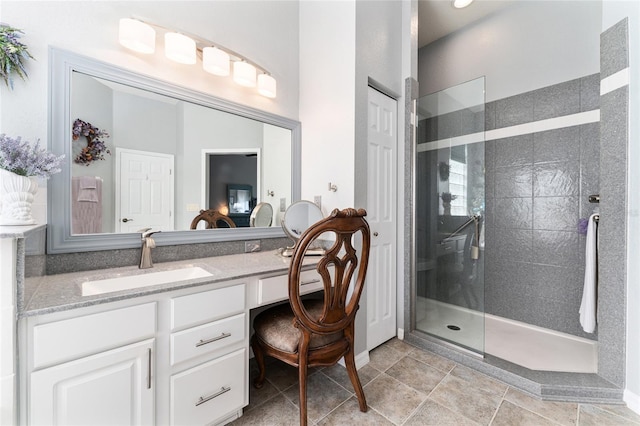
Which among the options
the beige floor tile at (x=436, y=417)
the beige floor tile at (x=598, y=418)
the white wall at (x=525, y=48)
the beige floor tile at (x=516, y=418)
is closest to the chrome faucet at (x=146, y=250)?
the beige floor tile at (x=436, y=417)

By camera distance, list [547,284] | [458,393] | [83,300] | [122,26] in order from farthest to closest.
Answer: [547,284]
[458,393]
[122,26]
[83,300]

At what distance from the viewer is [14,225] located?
3.23ft

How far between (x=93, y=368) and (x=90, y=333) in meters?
0.14

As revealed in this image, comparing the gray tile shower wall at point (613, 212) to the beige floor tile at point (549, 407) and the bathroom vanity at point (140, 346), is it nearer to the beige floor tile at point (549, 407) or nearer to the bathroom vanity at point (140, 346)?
the beige floor tile at point (549, 407)

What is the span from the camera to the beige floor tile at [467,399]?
1.45 meters

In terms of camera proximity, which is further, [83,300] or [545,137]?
[545,137]

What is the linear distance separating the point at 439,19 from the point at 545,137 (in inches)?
64.4

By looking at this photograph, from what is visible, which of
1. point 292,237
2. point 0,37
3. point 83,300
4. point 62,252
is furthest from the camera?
point 292,237

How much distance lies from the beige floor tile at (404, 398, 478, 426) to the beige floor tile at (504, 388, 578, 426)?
1.30 ft

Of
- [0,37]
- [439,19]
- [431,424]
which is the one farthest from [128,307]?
[439,19]

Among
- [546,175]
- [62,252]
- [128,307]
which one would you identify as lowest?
[128,307]

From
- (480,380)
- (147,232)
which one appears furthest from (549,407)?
(147,232)

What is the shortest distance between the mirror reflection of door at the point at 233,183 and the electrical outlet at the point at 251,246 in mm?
144

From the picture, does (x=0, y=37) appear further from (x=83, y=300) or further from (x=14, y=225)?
(x=83, y=300)
